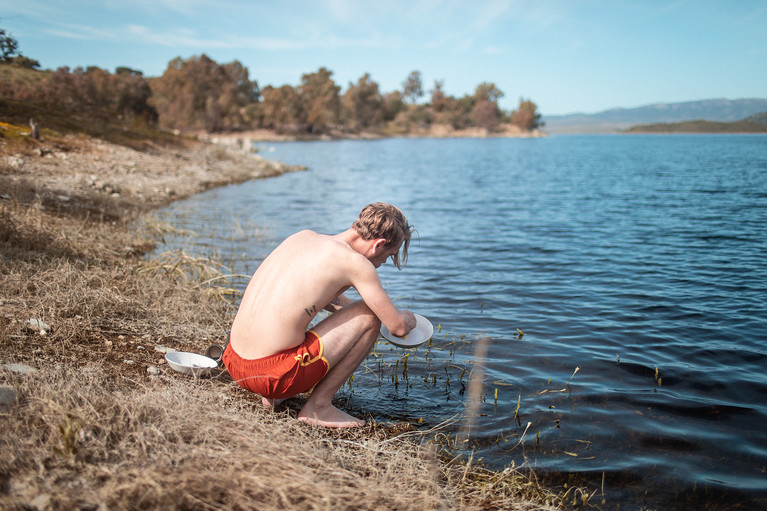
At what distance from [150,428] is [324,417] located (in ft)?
4.65

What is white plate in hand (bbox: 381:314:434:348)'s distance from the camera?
12.7 ft

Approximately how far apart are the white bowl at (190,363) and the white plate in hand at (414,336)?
5.13 feet

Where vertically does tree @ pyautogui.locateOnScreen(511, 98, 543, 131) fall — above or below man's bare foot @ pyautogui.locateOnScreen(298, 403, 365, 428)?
above

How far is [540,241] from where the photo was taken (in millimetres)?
13086

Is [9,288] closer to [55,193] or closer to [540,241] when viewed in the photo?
[55,193]

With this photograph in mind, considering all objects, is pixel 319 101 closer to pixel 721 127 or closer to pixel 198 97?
pixel 198 97

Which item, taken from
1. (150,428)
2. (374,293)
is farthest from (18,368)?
(374,293)

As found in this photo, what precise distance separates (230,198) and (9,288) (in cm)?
1474

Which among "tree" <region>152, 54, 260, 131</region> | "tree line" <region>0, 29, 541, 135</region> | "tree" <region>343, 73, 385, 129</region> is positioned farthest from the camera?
"tree" <region>343, 73, 385, 129</region>

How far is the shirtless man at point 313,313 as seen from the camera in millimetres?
3549

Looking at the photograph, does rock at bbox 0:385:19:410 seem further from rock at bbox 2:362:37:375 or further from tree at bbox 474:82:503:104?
tree at bbox 474:82:503:104

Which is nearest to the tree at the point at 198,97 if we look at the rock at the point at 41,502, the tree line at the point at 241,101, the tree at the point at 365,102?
the tree line at the point at 241,101

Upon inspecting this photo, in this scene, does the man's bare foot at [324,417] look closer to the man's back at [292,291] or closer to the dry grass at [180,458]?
the dry grass at [180,458]

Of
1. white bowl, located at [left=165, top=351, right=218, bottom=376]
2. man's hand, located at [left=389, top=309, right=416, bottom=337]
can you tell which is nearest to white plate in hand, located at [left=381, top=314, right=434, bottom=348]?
man's hand, located at [left=389, top=309, right=416, bottom=337]
